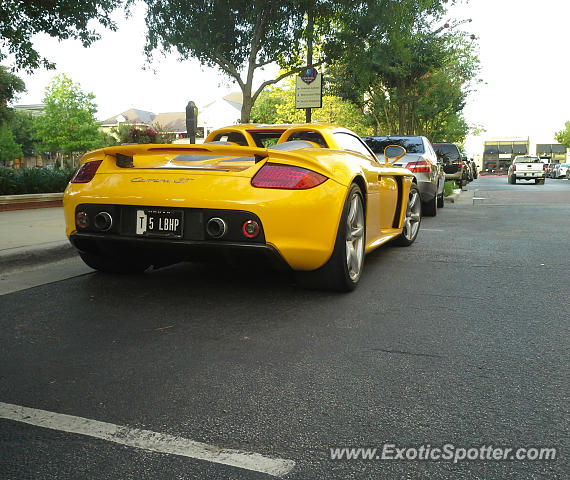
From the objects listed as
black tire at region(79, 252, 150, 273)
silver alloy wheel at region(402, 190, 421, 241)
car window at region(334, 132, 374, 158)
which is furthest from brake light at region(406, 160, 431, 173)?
black tire at region(79, 252, 150, 273)

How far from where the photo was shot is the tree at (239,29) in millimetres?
A: 13602

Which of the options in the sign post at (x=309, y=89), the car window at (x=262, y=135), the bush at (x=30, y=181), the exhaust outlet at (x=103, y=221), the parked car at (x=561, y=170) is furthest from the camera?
the parked car at (x=561, y=170)

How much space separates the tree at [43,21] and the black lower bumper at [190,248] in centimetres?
786

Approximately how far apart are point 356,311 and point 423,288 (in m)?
0.97

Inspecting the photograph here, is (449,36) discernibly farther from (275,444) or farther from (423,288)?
(275,444)

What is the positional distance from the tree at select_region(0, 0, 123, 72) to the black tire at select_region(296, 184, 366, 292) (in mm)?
8377

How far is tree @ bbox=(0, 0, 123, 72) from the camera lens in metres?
10.6

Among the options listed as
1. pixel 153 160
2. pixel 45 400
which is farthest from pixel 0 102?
pixel 45 400

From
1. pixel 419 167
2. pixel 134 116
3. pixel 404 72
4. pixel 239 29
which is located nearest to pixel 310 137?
pixel 419 167

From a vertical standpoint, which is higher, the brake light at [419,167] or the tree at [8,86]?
the tree at [8,86]

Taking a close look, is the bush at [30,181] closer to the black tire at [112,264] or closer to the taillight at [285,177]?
the black tire at [112,264]

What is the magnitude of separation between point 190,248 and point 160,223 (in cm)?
27

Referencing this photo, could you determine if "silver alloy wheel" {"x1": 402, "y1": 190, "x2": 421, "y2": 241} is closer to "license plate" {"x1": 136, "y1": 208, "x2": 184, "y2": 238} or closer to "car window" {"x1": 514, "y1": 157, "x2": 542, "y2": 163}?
"license plate" {"x1": 136, "y1": 208, "x2": 184, "y2": 238}

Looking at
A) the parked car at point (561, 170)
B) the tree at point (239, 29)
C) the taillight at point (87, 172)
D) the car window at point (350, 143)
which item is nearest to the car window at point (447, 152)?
the tree at point (239, 29)
